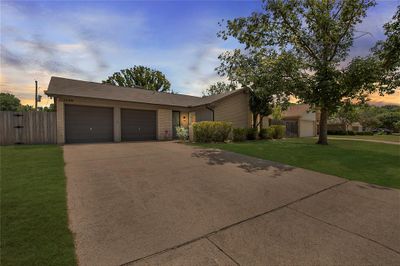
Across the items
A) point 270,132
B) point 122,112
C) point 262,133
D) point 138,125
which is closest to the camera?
point 122,112

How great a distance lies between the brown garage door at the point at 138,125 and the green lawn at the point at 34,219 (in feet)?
30.2

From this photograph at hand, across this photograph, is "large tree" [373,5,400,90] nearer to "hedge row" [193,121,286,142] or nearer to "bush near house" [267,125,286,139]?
"bush near house" [267,125,286,139]

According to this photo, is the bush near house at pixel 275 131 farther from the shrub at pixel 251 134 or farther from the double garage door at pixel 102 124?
the double garage door at pixel 102 124

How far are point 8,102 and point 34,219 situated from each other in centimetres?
7467

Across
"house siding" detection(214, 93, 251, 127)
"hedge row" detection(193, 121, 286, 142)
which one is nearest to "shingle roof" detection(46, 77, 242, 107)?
"house siding" detection(214, 93, 251, 127)

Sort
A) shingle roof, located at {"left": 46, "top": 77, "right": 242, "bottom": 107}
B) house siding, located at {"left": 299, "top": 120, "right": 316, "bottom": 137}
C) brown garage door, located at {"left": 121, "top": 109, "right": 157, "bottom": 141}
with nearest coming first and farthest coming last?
1. shingle roof, located at {"left": 46, "top": 77, "right": 242, "bottom": 107}
2. brown garage door, located at {"left": 121, "top": 109, "right": 157, "bottom": 141}
3. house siding, located at {"left": 299, "top": 120, "right": 316, "bottom": 137}

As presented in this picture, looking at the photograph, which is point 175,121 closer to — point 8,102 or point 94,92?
point 94,92

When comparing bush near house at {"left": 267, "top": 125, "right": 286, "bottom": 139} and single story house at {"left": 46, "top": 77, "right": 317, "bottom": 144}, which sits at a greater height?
single story house at {"left": 46, "top": 77, "right": 317, "bottom": 144}

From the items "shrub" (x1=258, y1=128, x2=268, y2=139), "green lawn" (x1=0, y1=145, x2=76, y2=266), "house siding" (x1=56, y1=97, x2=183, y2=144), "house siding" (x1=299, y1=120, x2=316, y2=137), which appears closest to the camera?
"green lawn" (x1=0, y1=145, x2=76, y2=266)

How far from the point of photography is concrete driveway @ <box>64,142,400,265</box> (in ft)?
7.77

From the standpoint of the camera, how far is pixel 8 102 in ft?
182

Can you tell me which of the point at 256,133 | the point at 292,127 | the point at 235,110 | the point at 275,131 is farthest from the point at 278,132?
the point at 292,127

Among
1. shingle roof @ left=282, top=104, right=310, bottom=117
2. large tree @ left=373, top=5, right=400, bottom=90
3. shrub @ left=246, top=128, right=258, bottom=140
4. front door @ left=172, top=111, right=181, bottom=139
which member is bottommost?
shrub @ left=246, top=128, right=258, bottom=140

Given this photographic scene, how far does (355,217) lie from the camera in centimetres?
344
